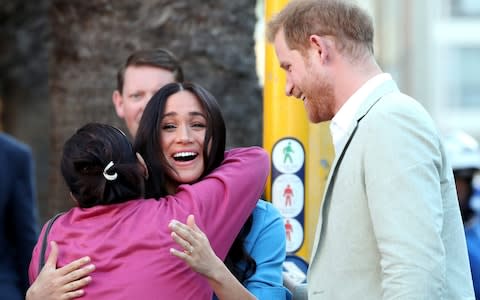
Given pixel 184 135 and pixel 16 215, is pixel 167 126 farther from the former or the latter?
pixel 16 215

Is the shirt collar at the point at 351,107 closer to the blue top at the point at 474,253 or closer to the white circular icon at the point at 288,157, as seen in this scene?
the white circular icon at the point at 288,157

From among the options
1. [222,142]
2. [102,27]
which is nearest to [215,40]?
[102,27]

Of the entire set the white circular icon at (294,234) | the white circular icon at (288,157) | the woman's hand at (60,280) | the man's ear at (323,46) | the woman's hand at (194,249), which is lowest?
the white circular icon at (294,234)

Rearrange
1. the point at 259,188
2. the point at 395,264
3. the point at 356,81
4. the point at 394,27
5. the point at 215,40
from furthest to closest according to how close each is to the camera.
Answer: the point at 394,27
the point at 215,40
the point at 259,188
the point at 356,81
the point at 395,264

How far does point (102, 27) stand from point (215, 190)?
8.10 feet

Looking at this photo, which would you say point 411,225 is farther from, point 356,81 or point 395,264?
point 356,81

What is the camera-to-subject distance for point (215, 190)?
10.7 feet

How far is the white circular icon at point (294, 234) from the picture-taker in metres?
3.99

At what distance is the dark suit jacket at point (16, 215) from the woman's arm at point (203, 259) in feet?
6.72

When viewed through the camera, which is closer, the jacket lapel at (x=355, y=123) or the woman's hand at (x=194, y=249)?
the jacket lapel at (x=355, y=123)

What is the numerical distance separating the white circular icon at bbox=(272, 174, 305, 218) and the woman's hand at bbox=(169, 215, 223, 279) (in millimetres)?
939

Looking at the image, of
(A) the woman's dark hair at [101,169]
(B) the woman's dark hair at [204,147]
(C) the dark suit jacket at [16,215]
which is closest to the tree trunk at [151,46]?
(C) the dark suit jacket at [16,215]

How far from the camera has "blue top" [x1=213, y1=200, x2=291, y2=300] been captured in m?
3.36

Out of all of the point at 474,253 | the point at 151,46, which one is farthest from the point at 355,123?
the point at 151,46
